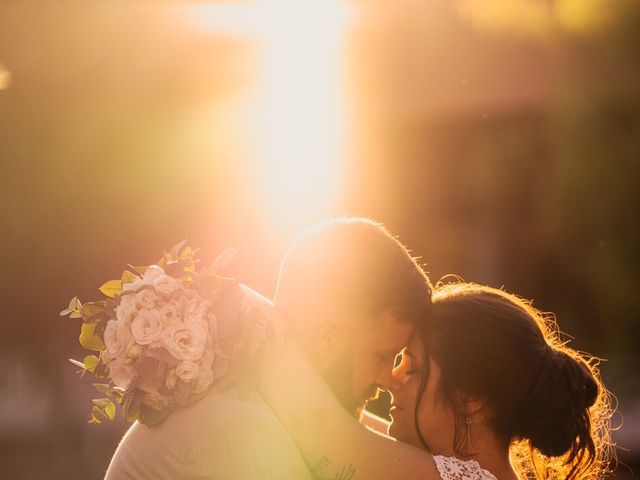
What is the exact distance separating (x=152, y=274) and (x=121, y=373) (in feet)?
1.10

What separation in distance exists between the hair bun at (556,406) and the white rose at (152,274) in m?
1.49

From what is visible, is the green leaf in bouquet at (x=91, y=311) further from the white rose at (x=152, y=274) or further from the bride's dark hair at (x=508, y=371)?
the bride's dark hair at (x=508, y=371)

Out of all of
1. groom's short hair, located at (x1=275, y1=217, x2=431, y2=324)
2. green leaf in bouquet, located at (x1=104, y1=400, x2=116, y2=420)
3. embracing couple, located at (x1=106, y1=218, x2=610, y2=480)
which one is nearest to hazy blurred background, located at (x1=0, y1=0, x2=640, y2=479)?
embracing couple, located at (x1=106, y1=218, x2=610, y2=480)

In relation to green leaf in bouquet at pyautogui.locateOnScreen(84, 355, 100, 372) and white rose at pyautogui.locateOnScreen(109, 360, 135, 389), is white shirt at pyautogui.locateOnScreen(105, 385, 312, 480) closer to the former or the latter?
white rose at pyautogui.locateOnScreen(109, 360, 135, 389)

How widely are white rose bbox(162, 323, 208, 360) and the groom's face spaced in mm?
592

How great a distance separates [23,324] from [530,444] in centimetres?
1161

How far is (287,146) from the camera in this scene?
543 inches

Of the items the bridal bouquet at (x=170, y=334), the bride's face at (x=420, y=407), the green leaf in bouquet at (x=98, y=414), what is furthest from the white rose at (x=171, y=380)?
the bride's face at (x=420, y=407)

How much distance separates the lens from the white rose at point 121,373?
133 inches

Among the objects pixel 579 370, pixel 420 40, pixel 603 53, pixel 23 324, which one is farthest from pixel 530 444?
pixel 23 324

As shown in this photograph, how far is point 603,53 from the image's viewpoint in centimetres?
1275

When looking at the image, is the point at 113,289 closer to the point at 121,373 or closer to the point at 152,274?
the point at 152,274

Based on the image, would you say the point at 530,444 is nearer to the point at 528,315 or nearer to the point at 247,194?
the point at 528,315

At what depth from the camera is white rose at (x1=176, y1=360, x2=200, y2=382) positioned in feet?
10.8
